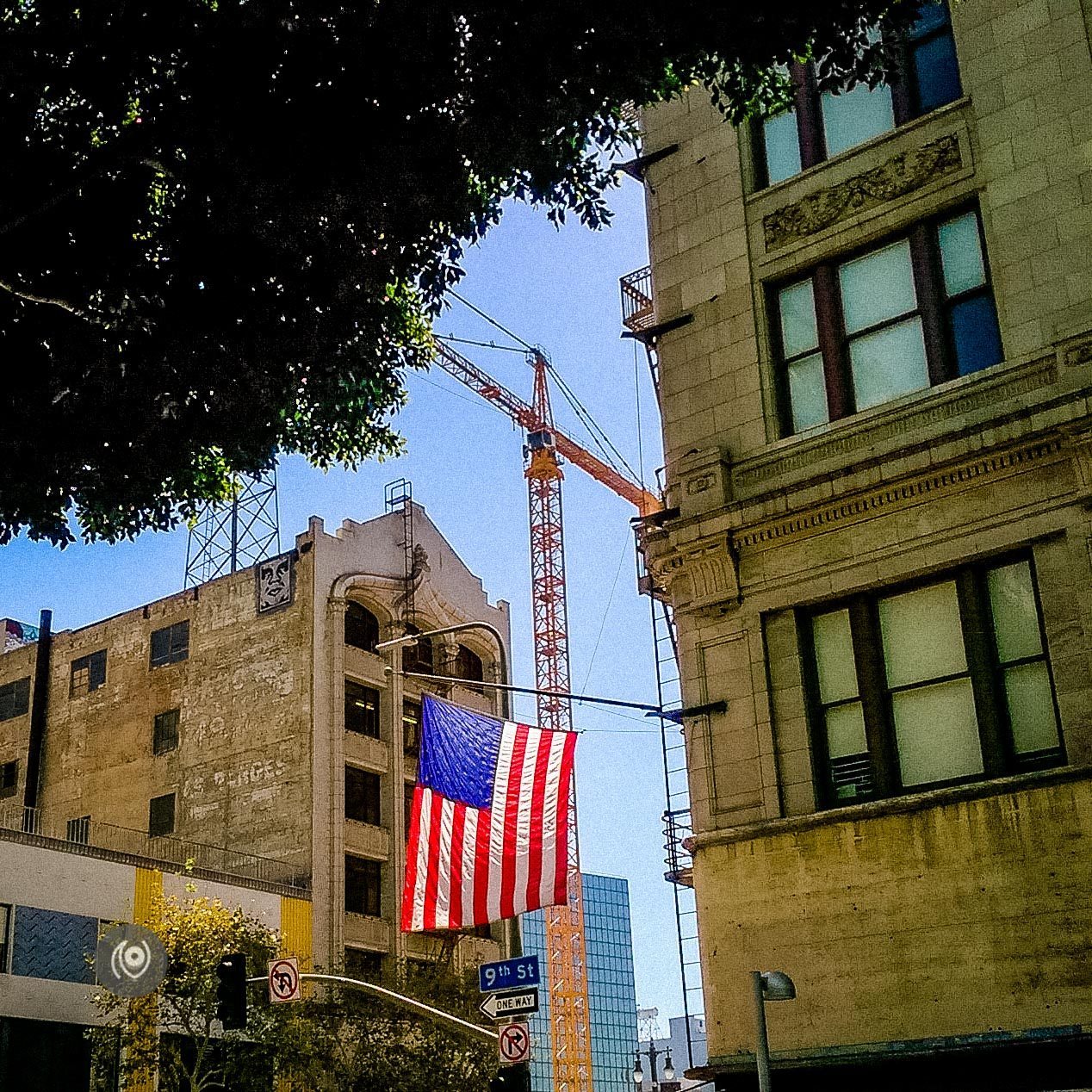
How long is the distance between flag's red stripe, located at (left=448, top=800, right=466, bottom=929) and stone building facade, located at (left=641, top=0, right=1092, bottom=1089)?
3441 millimetres

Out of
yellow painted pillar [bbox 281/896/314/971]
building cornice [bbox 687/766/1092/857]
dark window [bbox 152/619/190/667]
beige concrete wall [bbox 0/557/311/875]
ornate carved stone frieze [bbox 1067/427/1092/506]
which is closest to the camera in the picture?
building cornice [bbox 687/766/1092/857]

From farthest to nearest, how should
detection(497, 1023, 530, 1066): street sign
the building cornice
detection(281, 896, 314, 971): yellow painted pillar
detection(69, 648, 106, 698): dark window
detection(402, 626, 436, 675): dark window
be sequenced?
detection(69, 648, 106, 698): dark window
detection(402, 626, 436, 675): dark window
detection(281, 896, 314, 971): yellow painted pillar
detection(497, 1023, 530, 1066): street sign
the building cornice

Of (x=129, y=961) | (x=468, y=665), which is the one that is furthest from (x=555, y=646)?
(x=129, y=961)

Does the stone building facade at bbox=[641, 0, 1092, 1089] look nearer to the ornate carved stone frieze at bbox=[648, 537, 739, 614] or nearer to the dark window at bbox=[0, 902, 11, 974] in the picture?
the ornate carved stone frieze at bbox=[648, 537, 739, 614]

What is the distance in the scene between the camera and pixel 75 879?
45.0 metres

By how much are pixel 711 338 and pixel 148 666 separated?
45.9 meters

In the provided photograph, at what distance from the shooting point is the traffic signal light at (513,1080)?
837 inches

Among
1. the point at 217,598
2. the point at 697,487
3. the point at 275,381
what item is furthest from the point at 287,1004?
the point at 275,381

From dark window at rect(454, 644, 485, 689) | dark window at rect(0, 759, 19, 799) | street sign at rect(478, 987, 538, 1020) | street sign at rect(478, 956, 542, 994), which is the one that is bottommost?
street sign at rect(478, 987, 538, 1020)

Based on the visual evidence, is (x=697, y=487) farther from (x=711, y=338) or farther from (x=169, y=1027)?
(x=169, y=1027)

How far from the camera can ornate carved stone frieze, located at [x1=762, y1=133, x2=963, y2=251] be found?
21.0 metres

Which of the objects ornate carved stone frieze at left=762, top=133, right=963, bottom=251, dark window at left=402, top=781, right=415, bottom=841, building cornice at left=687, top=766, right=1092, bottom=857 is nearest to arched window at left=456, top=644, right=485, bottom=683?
dark window at left=402, top=781, right=415, bottom=841

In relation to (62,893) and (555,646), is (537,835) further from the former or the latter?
(555,646)

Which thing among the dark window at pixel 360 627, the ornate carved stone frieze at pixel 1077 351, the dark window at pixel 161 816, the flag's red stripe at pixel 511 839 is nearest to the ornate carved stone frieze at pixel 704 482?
the flag's red stripe at pixel 511 839
